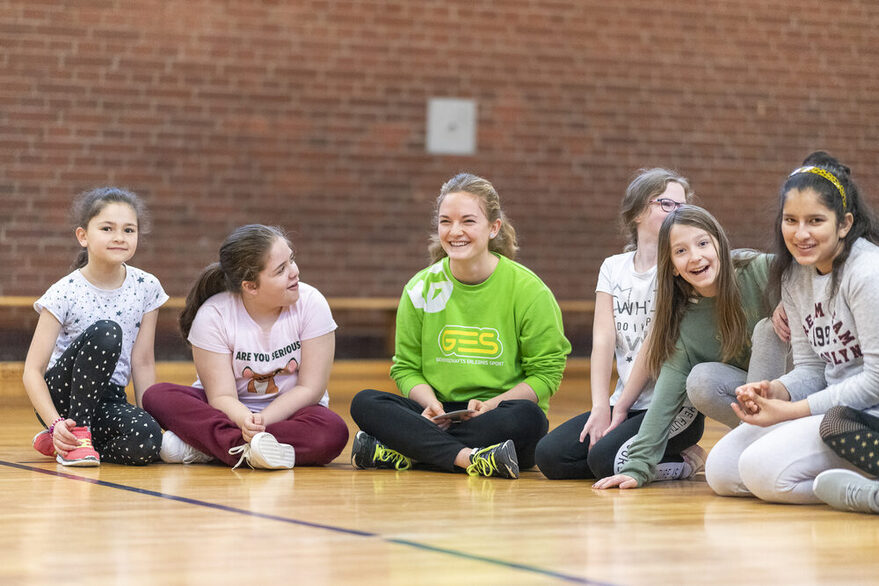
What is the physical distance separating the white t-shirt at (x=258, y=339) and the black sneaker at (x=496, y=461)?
1.75ft

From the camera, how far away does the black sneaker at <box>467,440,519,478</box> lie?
270 cm

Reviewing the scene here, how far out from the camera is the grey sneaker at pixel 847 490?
84.6 inches

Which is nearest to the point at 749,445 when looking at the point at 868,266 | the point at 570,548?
the point at 868,266

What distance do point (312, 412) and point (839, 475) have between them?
1268 mm

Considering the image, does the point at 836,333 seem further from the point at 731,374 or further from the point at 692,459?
the point at 692,459

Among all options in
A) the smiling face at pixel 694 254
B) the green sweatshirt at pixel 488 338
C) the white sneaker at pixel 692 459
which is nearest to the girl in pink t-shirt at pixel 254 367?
the green sweatshirt at pixel 488 338

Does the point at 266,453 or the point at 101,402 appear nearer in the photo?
the point at 266,453

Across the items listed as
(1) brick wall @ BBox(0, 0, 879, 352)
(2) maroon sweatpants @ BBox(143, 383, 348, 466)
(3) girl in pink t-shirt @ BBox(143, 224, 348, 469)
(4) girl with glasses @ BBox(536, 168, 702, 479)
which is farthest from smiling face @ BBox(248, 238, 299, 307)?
(1) brick wall @ BBox(0, 0, 879, 352)

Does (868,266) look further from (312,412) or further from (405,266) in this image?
(405,266)

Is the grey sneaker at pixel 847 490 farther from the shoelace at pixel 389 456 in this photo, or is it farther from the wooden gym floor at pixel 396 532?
the shoelace at pixel 389 456

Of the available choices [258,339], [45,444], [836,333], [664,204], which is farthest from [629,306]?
[45,444]

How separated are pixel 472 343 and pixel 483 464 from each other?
0.34m

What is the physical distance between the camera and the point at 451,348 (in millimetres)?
2945

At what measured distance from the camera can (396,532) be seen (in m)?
1.92
